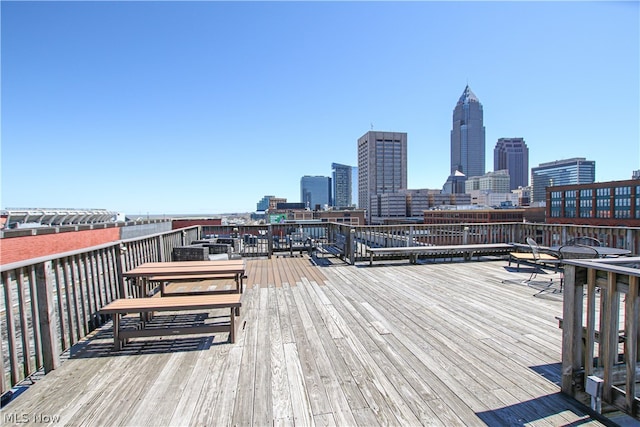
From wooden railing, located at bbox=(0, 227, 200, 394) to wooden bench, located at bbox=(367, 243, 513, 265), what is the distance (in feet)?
15.6

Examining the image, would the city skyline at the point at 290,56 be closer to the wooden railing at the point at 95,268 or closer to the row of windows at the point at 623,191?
the wooden railing at the point at 95,268

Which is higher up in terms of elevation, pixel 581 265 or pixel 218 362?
pixel 581 265

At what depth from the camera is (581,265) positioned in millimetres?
1746

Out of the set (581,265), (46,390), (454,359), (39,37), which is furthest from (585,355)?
(39,37)

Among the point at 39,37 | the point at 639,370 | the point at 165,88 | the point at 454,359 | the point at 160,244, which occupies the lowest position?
the point at 454,359

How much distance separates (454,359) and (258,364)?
64.4 inches

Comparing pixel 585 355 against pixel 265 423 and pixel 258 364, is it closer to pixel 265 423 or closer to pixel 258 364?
pixel 265 423

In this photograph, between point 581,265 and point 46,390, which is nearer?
point 581,265

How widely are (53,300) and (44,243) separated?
2243 centimetres

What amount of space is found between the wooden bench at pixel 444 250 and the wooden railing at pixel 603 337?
173 inches

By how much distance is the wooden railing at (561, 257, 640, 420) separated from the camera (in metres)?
1.49

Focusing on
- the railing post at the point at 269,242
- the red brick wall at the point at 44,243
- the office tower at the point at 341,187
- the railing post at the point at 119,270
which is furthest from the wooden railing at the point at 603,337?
→ the office tower at the point at 341,187

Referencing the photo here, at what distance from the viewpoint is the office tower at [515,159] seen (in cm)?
18975

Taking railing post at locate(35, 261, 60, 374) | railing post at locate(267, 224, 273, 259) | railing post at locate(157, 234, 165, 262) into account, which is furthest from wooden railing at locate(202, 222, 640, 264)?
railing post at locate(35, 261, 60, 374)
